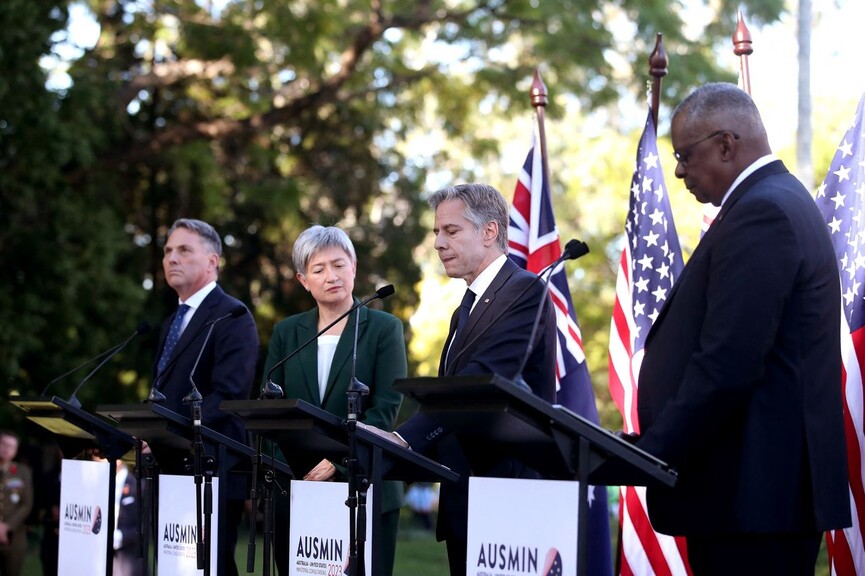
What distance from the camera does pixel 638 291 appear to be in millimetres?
6594

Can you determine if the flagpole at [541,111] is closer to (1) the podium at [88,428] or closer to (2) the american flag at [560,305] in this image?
(2) the american flag at [560,305]

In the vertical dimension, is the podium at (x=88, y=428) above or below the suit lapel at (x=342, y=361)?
below

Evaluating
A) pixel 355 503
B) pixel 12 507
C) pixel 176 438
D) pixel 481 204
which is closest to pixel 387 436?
pixel 355 503

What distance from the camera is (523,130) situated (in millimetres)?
31312

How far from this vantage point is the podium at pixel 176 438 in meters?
4.73

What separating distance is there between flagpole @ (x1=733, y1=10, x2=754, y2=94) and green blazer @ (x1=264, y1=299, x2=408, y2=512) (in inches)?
99.5

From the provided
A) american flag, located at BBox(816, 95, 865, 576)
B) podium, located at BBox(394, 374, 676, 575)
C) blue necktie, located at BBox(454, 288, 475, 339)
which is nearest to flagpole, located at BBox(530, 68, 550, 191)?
american flag, located at BBox(816, 95, 865, 576)

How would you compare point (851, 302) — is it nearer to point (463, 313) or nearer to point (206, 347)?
point (463, 313)

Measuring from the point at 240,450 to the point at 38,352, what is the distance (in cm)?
1010

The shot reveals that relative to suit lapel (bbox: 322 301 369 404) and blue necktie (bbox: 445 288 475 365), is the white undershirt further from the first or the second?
blue necktie (bbox: 445 288 475 365)

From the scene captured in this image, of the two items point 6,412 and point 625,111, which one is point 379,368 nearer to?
point 6,412

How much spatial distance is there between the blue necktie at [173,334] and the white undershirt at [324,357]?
102 centimetres

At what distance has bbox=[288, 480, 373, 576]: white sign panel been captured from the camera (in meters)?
4.04

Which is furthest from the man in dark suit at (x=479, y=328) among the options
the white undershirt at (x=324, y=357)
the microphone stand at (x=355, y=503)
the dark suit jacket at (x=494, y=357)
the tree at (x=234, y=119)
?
the tree at (x=234, y=119)
